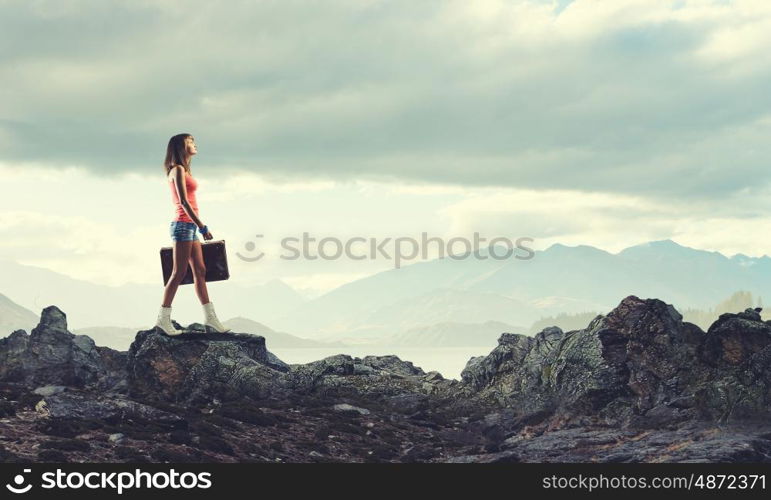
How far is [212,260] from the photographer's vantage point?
2853 cm

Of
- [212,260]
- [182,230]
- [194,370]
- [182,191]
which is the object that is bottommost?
[194,370]

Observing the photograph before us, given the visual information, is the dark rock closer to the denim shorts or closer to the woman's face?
the denim shorts

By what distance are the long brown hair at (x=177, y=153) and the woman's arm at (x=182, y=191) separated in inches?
9.2

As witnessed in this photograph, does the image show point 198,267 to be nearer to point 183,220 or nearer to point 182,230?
point 182,230

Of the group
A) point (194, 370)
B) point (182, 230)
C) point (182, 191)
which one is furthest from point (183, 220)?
point (194, 370)

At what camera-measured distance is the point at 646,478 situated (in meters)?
18.3

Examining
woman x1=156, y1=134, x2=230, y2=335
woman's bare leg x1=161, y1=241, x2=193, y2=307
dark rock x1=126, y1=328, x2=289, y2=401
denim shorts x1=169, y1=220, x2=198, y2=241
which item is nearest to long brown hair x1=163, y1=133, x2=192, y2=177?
woman x1=156, y1=134, x2=230, y2=335

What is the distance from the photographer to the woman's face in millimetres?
26781

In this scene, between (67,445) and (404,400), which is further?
(404,400)

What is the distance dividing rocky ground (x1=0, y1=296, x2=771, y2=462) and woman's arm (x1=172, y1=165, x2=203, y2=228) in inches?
238

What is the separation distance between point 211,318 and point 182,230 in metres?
4.72

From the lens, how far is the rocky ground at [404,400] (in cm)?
2228

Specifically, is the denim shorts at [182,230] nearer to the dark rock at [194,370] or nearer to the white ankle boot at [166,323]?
the white ankle boot at [166,323]

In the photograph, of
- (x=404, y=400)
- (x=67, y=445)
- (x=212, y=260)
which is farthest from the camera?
(x=404, y=400)
